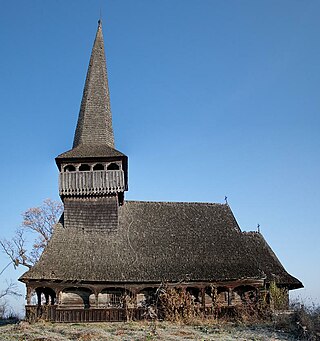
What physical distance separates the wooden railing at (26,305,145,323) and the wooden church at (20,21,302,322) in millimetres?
46

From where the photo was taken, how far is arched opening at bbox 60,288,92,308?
23766 mm

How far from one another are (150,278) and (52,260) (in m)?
5.16

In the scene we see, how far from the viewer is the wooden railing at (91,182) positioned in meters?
26.6

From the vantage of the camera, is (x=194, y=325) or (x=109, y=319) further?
(x=109, y=319)

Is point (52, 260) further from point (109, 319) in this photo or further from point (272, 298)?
point (272, 298)

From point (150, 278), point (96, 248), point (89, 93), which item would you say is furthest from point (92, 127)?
point (150, 278)

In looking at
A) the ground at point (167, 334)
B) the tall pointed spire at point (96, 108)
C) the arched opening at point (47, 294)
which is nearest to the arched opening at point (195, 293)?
the ground at point (167, 334)

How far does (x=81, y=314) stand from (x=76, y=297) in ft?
6.52

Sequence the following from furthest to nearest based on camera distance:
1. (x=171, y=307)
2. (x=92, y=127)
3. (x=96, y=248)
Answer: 1. (x=92, y=127)
2. (x=96, y=248)
3. (x=171, y=307)

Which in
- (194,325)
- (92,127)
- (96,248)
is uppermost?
(92,127)

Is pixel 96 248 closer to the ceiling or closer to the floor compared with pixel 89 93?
closer to the floor

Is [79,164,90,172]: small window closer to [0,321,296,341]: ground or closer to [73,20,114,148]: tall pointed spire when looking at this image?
[73,20,114,148]: tall pointed spire

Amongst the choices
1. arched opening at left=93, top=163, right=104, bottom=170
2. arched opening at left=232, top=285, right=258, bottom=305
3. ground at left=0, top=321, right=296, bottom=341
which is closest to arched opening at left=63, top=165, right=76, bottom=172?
arched opening at left=93, top=163, right=104, bottom=170

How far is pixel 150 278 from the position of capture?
76.3 ft
